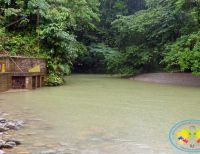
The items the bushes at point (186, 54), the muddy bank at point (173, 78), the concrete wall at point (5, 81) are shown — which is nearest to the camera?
the concrete wall at point (5, 81)

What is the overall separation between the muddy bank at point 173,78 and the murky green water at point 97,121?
269 inches

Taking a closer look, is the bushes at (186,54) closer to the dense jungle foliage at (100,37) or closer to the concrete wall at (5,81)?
the dense jungle foliage at (100,37)

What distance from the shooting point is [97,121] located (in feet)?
25.2

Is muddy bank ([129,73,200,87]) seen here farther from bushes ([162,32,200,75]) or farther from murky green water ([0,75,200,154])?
murky green water ([0,75,200,154])

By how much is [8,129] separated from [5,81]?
7.26 meters

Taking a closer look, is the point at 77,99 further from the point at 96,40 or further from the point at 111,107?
the point at 96,40

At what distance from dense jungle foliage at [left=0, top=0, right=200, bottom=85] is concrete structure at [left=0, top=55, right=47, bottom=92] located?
0.95 meters

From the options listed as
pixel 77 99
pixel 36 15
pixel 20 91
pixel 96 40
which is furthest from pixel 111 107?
pixel 96 40

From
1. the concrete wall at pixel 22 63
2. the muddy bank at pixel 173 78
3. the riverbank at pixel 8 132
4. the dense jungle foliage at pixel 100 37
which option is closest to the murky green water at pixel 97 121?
the riverbank at pixel 8 132

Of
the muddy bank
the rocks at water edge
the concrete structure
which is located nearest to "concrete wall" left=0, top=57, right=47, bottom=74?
the concrete structure

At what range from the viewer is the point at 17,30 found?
1770cm

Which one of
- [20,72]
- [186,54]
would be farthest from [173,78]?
[20,72]

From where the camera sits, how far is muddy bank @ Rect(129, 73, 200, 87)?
18.8 metres

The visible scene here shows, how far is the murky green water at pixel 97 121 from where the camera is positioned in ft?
18.5
